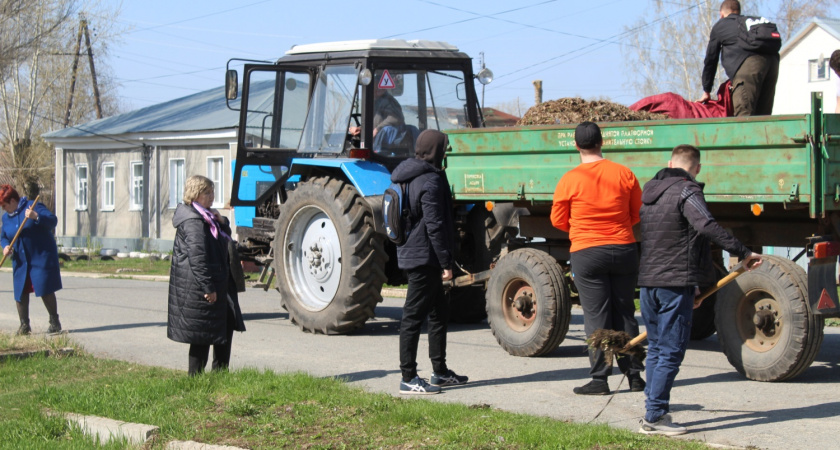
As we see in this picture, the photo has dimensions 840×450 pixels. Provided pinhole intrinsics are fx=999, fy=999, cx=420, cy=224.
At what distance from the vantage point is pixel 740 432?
18.1ft

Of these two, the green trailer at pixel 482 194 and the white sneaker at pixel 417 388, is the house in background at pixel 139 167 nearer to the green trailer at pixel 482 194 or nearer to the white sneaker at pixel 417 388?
the green trailer at pixel 482 194

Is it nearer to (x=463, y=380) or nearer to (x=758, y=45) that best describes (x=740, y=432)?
(x=463, y=380)

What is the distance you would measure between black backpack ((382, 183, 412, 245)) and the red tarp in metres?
2.53

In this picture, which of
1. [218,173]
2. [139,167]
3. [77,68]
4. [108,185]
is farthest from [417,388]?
[77,68]

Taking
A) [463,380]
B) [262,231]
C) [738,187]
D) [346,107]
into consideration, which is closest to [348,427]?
[463,380]

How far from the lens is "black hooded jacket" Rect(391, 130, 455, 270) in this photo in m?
6.88

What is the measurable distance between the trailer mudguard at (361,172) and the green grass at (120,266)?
1093cm

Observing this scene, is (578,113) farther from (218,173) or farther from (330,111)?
(218,173)

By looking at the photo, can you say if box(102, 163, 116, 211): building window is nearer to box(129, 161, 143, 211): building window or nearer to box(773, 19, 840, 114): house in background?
box(129, 161, 143, 211): building window

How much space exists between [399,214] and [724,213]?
2579 mm

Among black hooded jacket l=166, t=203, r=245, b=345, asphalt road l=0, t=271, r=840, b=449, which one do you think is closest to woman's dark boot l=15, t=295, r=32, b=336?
asphalt road l=0, t=271, r=840, b=449

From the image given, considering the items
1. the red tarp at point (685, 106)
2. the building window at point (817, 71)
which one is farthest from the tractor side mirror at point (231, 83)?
the building window at point (817, 71)

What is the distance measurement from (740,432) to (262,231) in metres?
7.30

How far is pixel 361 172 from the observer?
33.3ft
